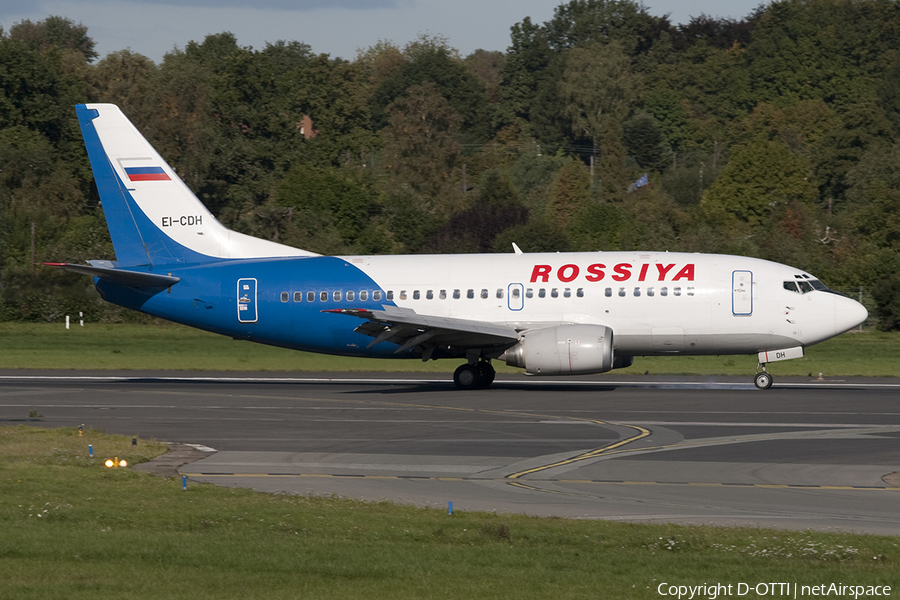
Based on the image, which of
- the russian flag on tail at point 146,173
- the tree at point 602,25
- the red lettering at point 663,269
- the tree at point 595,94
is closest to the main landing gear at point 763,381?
the red lettering at point 663,269

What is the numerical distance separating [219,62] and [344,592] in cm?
14427

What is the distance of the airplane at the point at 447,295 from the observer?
110ft

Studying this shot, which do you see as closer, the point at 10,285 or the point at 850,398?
the point at 850,398

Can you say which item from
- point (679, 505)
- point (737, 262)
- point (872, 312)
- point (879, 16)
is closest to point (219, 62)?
point (879, 16)

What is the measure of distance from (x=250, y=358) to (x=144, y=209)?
9361 millimetres

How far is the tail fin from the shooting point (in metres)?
37.4

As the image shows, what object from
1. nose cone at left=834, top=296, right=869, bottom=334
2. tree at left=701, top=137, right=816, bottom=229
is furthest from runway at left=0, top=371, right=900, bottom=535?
tree at left=701, top=137, right=816, bottom=229

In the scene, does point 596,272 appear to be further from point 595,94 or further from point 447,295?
point 595,94

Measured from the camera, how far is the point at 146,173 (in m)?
37.6

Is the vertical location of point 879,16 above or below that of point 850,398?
above

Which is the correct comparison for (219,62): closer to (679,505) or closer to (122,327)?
(122,327)

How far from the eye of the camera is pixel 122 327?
5528 centimetres

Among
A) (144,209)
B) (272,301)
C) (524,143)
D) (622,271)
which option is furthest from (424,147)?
(622,271)

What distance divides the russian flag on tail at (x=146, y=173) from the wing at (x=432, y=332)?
796 cm
